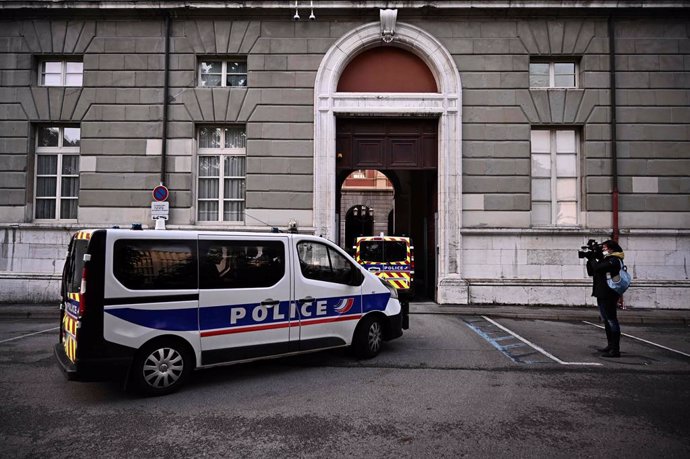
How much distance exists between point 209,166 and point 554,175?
1060cm

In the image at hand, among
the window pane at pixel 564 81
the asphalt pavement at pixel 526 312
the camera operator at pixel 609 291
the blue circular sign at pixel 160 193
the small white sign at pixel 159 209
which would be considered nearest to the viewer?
the camera operator at pixel 609 291

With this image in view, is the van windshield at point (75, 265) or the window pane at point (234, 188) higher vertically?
the window pane at point (234, 188)

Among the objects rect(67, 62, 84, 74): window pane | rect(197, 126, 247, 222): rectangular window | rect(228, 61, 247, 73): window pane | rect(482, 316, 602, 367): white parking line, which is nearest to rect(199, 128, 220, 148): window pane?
rect(197, 126, 247, 222): rectangular window

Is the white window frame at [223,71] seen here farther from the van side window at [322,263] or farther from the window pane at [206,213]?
the van side window at [322,263]

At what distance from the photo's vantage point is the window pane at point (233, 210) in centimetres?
1338

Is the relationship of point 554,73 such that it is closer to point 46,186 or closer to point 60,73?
point 60,73

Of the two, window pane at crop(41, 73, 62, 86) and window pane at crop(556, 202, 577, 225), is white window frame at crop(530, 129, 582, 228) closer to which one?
window pane at crop(556, 202, 577, 225)

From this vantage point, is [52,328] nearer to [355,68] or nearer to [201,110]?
[201,110]

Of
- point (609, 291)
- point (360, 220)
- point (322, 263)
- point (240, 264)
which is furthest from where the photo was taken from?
Answer: point (360, 220)

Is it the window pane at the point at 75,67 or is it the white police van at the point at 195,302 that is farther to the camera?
the window pane at the point at 75,67

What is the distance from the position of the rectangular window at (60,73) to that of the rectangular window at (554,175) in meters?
14.2

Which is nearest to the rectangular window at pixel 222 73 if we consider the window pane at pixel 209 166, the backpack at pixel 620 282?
the window pane at pixel 209 166

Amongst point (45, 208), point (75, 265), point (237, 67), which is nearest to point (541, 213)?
point (237, 67)

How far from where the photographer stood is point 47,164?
13398mm
